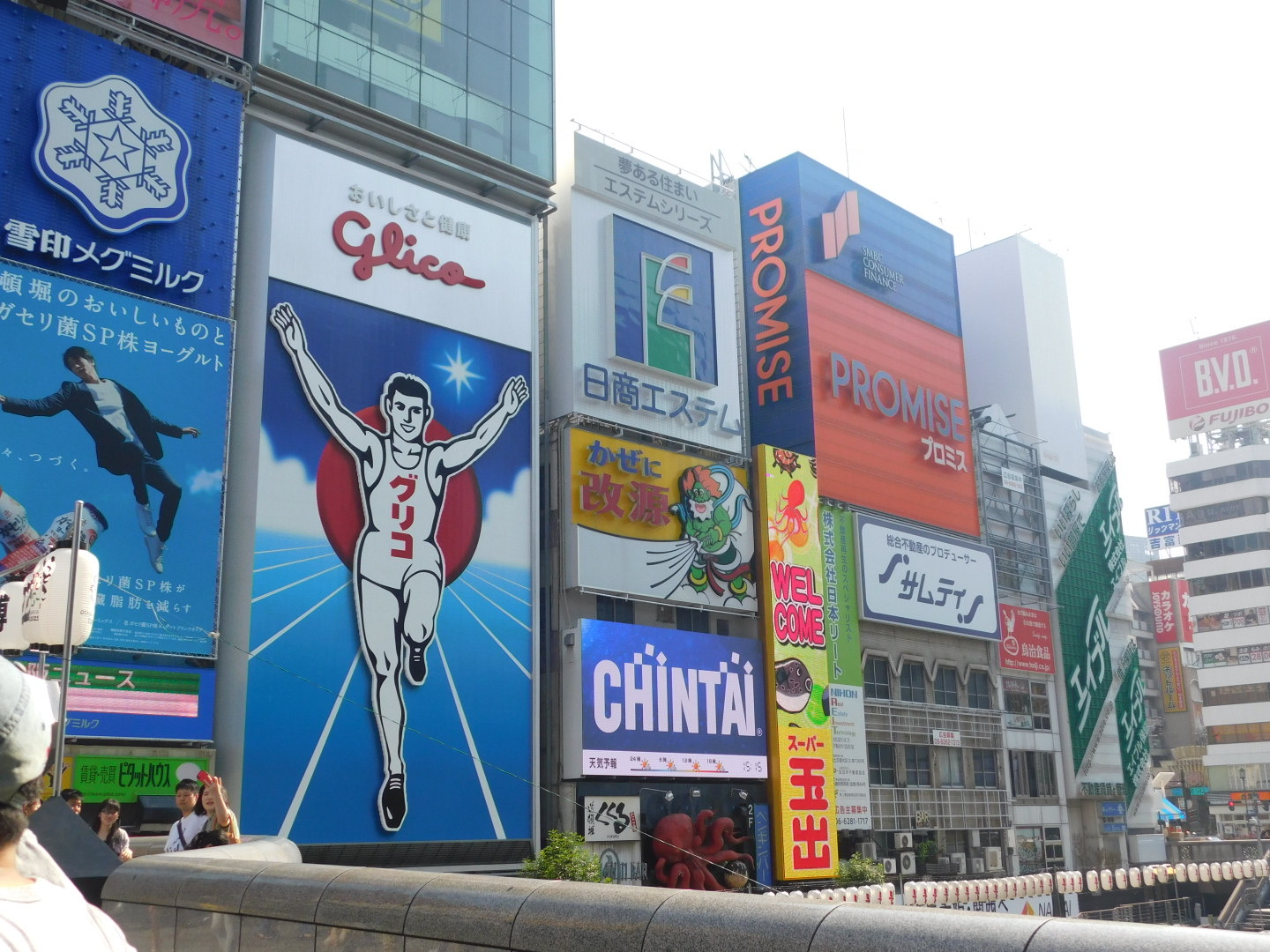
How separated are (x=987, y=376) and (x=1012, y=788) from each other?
19882 millimetres

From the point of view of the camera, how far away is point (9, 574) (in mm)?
22688

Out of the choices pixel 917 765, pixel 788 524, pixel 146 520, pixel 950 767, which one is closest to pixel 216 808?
pixel 146 520

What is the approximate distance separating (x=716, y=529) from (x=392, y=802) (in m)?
14.0

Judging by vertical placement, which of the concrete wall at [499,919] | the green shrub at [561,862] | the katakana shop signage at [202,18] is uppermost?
the katakana shop signage at [202,18]

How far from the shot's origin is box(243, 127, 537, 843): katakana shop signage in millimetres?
27422

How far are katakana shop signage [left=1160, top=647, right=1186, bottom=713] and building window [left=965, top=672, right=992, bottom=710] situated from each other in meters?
52.3

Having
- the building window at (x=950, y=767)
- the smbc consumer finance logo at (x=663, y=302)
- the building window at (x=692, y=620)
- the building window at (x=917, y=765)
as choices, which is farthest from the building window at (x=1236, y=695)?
the smbc consumer finance logo at (x=663, y=302)

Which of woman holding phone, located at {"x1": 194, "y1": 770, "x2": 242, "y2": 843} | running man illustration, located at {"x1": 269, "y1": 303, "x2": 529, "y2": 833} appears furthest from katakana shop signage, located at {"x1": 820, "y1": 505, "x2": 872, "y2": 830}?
woman holding phone, located at {"x1": 194, "y1": 770, "x2": 242, "y2": 843}

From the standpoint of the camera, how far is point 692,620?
126ft

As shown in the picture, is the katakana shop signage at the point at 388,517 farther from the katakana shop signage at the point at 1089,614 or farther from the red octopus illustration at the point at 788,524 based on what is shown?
the katakana shop signage at the point at 1089,614

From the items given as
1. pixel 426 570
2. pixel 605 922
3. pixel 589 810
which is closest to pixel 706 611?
pixel 589 810

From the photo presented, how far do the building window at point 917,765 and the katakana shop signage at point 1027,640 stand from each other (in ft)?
25.2

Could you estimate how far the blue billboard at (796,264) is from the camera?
148ft

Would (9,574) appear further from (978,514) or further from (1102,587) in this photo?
(1102,587)
